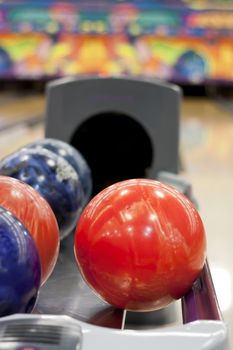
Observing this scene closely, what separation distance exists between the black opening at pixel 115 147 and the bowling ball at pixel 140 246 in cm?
89

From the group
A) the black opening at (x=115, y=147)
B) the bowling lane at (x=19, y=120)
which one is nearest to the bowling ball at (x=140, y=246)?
the black opening at (x=115, y=147)

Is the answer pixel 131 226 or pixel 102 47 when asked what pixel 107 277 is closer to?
pixel 131 226

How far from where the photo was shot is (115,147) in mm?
1866

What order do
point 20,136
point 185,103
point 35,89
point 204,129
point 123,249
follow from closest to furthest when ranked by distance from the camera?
point 123,249 < point 20,136 < point 204,129 < point 185,103 < point 35,89

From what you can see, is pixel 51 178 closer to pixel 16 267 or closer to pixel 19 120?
pixel 16 267

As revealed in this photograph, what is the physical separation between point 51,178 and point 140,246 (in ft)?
1.12

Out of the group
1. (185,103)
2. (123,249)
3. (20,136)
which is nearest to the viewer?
(123,249)

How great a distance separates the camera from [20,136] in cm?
322

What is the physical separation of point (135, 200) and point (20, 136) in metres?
2.40

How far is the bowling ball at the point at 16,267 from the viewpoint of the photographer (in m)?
0.75

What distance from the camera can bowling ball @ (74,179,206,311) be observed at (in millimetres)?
859

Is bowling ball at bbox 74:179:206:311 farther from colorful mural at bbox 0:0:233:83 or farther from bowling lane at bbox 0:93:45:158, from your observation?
colorful mural at bbox 0:0:233:83

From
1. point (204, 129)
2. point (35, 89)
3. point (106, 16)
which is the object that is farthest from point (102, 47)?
point (204, 129)

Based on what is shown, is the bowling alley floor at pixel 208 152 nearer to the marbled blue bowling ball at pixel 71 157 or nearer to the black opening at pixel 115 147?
the black opening at pixel 115 147
